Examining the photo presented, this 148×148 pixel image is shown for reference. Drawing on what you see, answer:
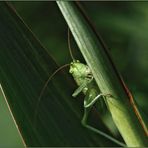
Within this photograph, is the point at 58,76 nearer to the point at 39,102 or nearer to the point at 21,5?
the point at 39,102

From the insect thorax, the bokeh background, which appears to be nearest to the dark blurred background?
the bokeh background

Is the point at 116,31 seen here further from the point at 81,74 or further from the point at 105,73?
the point at 105,73

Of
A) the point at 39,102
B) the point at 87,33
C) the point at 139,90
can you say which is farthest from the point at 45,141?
the point at 139,90

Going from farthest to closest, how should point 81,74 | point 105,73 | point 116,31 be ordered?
point 116,31
point 81,74
point 105,73

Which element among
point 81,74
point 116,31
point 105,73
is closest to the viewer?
point 105,73

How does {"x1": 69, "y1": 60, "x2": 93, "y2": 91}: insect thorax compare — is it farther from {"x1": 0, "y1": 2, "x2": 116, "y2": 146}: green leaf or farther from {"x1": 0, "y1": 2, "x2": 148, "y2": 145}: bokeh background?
{"x1": 0, "y1": 2, "x2": 148, "y2": 145}: bokeh background

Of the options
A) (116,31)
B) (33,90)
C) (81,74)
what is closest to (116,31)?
(116,31)
